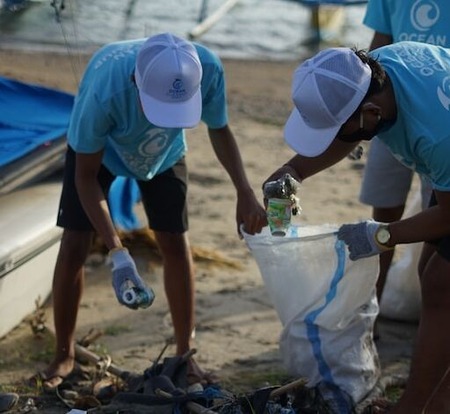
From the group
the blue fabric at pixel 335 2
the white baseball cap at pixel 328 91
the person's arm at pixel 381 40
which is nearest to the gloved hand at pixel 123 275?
the white baseball cap at pixel 328 91

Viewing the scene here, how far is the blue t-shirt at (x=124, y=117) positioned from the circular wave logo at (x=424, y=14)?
2.42 feet

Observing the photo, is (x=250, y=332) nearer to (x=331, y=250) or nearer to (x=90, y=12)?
(x=331, y=250)

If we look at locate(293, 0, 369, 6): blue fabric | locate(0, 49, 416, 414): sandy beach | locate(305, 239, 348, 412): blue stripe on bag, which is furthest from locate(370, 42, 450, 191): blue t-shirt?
locate(293, 0, 369, 6): blue fabric

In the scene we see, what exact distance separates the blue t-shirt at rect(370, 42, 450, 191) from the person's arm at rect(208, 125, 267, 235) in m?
0.75

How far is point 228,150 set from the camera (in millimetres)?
3928

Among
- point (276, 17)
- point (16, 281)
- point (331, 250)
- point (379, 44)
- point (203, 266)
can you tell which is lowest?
point (276, 17)

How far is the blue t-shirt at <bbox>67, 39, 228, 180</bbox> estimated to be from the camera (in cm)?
358

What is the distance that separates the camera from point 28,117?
17.8 feet

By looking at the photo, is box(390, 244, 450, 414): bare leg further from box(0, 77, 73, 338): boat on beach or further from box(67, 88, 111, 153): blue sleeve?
box(0, 77, 73, 338): boat on beach

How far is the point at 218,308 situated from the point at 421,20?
1.56 meters

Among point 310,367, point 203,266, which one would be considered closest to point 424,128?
point 310,367

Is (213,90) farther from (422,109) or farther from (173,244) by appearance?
(422,109)

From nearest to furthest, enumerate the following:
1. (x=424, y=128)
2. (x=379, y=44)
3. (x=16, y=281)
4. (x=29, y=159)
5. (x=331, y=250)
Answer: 1. (x=424, y=128)
2. (x=331, y=250)
3. (x=379, y=44)
4. (x=16, y=281)
5. (x=29, y=159)

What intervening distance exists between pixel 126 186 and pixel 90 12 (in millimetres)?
6218
